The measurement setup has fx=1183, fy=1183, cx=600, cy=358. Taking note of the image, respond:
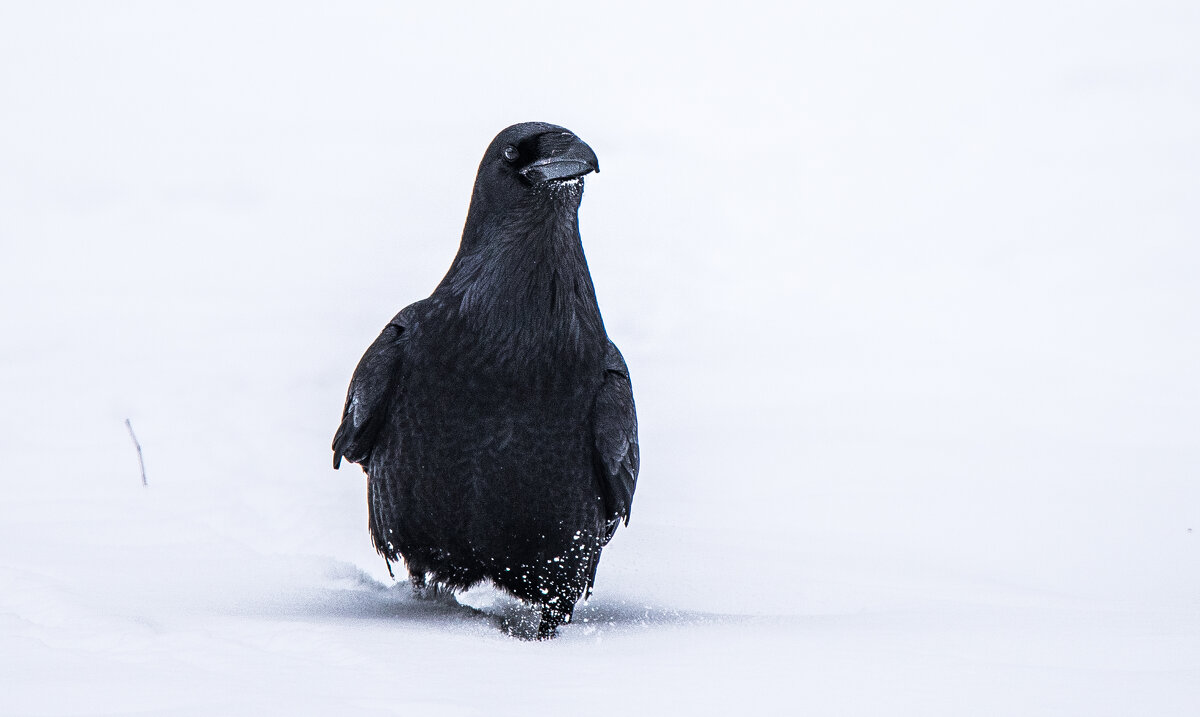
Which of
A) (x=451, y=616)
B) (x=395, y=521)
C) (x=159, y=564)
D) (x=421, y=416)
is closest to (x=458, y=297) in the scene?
(x=421, y=416)

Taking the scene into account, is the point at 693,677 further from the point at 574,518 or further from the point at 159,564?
the point at 159,564

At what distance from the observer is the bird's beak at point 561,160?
13.3ft

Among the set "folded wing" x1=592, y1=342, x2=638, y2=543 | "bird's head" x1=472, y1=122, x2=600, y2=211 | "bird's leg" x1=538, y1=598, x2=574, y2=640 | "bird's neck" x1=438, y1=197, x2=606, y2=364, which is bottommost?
"bird's leg" x1=538, y1=598, x2=574, y2=640

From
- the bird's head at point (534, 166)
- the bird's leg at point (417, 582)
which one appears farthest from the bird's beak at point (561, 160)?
the bird's leg at point (417, 582)

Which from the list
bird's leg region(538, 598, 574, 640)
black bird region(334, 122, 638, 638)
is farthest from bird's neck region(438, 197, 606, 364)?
bird's leg region(538, 598, 574, 640)

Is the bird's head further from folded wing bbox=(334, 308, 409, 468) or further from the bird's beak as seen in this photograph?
folded wing bbox=(334, 308, 409, 468)

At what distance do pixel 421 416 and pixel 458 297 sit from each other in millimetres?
449

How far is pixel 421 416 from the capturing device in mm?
4203

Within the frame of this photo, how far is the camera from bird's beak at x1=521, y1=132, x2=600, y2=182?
4.04 metres

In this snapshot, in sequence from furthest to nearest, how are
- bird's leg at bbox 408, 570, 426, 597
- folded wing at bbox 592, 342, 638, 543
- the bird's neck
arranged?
bird's leg at bbox 408, 570, 426, 597 < folded wing at bbox 592, 342, 638, 543 < the bird's neck

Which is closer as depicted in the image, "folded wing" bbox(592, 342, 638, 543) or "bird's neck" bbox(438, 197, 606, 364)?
"bird's neck" bbox(438, 197, 606, 364)

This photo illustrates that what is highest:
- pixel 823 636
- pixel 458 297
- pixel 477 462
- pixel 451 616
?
pixel 458 297

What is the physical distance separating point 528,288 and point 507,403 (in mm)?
419

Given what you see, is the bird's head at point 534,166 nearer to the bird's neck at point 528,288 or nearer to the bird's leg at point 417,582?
the bird's neck at point 528,288
